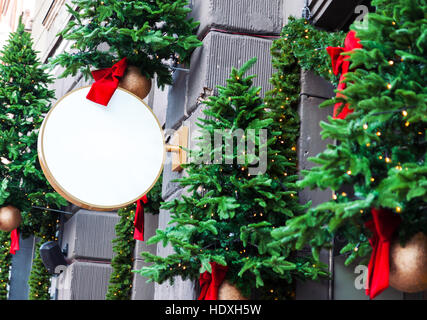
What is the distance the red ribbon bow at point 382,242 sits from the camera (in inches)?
97.3

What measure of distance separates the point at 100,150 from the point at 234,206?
3.42ft

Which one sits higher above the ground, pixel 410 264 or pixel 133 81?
pixel 133 81

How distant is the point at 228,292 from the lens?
3529mm

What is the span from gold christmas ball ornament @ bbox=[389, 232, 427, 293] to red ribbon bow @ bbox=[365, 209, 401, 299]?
0.03 meters

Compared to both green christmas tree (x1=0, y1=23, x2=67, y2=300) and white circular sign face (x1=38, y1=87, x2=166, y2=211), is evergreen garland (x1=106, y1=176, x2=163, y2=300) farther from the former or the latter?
white circular sign face (x1=38, y1=87, x2=166, y2=211)

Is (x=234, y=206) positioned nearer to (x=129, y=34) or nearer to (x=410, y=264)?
(x=410, y=264)

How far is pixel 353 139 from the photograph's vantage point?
96.4 inches

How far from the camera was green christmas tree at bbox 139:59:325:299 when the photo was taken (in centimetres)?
342

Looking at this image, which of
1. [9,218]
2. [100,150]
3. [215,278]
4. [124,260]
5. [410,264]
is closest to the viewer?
[410,264]

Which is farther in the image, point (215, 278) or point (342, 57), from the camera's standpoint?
point (215, 278)

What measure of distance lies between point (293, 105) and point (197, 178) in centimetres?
101

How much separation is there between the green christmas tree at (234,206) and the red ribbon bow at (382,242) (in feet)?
2.79

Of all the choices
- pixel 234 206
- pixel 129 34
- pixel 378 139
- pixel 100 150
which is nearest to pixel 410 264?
pixel 378 139
